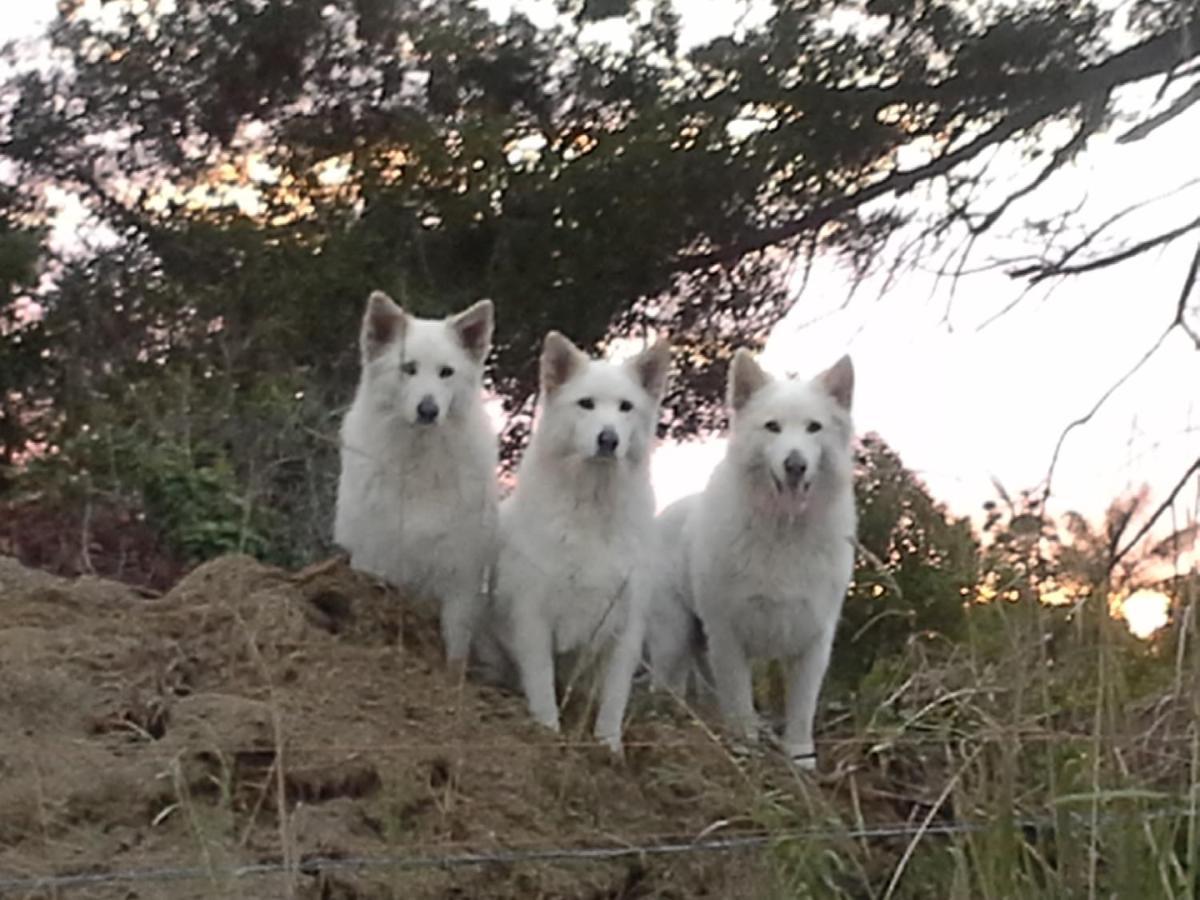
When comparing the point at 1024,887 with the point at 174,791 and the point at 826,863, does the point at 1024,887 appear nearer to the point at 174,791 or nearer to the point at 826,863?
the point at 826,863

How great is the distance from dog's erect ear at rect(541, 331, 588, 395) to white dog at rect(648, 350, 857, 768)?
1.88ft

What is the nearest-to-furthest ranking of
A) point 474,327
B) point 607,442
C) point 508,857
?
1. point 508,857
2. point 607,442
3. point 474,327

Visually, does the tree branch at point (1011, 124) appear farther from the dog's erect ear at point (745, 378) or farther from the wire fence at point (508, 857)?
the wire fence at point (508, 857)

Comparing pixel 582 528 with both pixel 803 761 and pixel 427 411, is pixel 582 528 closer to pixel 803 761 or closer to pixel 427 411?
pixel 427 411

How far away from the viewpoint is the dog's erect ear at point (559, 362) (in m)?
6.35

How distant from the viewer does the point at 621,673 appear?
6027 millimetres

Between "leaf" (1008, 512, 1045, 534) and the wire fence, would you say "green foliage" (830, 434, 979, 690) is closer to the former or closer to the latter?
"leaf" (1008, 512, 1045, 534)

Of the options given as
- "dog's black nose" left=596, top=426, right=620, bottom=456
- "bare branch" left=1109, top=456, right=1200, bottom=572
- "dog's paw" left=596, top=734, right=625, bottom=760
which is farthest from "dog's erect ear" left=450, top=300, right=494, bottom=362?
"bare branch" left=1109, top=456, right=1200, bottom=572

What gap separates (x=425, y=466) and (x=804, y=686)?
1509mm

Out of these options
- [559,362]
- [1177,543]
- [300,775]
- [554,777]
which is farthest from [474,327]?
[1177,543]

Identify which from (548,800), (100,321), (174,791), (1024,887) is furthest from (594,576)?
(100,321)

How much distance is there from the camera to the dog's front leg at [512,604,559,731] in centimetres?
603

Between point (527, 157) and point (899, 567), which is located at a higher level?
point (527, 157)

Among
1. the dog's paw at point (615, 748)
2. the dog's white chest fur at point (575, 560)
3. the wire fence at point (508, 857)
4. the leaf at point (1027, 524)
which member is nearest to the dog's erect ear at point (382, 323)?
the dog's white chest fur at point (575, 560)
